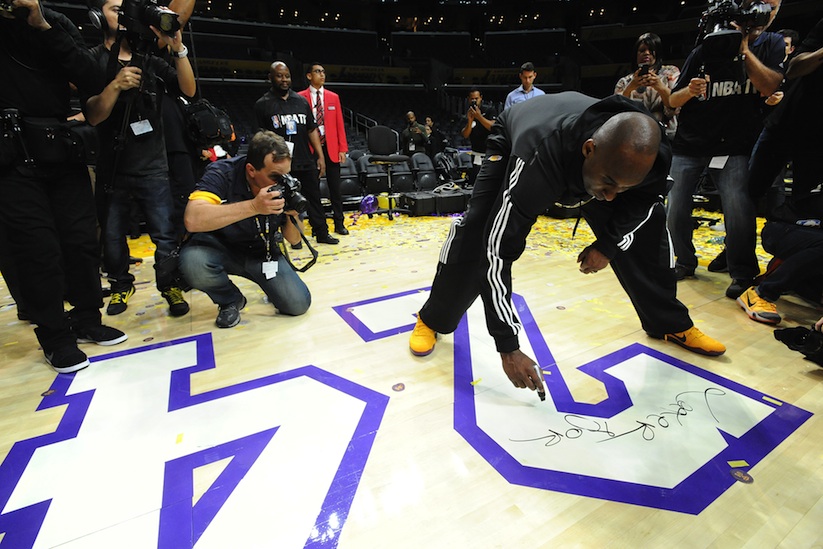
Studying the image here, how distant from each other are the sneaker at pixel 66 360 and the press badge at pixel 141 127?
1.10 meters

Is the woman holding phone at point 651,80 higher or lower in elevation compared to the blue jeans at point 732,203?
higher

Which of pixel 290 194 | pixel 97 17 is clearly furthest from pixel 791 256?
pixel 97 17

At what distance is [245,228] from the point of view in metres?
2.08

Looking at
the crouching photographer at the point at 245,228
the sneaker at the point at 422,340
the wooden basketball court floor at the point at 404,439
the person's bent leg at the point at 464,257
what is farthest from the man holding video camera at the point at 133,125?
the person's bent leg at the point at 464,257

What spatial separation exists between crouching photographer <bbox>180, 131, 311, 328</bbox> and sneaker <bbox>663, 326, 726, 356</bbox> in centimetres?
184

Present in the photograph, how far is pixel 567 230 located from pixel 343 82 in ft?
60.3

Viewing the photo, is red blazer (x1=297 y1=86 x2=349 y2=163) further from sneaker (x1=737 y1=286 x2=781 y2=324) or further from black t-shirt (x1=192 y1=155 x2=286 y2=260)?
sneaker (x1=737 y1=286 x2=781 y2=324)

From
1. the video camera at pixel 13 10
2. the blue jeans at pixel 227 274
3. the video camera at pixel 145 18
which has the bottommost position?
the blue jeans at pixel 227 274

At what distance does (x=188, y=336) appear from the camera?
202cm

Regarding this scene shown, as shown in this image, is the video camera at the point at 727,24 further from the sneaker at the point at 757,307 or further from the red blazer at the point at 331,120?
the red blazer at the point at 331,120

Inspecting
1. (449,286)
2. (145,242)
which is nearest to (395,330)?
(449,286)

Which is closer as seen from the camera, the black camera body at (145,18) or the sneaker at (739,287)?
the black camera body at (145,18)

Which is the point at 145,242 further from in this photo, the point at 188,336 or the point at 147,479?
the point at 147,479

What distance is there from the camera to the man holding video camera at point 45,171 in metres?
1.51
